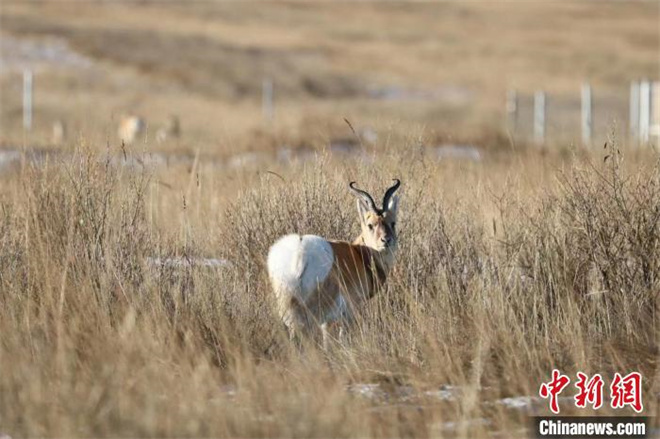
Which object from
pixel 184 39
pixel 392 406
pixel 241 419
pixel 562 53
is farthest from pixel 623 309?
pixel 562 53

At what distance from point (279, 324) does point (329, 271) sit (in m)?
0.47

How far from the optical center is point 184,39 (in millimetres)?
53000

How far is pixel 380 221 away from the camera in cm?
782

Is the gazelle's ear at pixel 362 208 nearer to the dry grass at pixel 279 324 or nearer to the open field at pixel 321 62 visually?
the dry grass at pixel 279 324

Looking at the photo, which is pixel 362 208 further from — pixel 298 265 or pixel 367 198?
pixel 298 265

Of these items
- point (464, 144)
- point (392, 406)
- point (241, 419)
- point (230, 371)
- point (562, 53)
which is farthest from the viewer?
point (562, 53)

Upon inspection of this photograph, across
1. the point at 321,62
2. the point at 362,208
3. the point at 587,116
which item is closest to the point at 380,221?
the point at 362,208

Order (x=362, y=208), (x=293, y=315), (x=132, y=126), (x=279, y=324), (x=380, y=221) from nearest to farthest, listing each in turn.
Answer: (x=279, y=324) → (x=293, y=315) → (x=380, y=221) → (x=362, y=208) → (x=132, y=126)

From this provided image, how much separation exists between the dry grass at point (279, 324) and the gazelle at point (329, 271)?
148mm

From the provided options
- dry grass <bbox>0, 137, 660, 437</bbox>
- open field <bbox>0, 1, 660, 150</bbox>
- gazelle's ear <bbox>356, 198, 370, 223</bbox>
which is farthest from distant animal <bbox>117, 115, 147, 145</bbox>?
gazelle's ear <bbox>356, 198, 370, 223</bbox>

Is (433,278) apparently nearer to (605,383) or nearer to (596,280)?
(596,280)

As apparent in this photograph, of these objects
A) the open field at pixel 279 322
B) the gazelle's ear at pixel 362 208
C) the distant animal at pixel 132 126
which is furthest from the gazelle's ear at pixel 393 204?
the distant animal at pixel 132 126

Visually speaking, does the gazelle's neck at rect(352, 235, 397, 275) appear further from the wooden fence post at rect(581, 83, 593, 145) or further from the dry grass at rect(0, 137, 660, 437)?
the wooden fence post at rect(581, 83, 593, 145)

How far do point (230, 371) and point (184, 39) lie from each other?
48.0 metres
